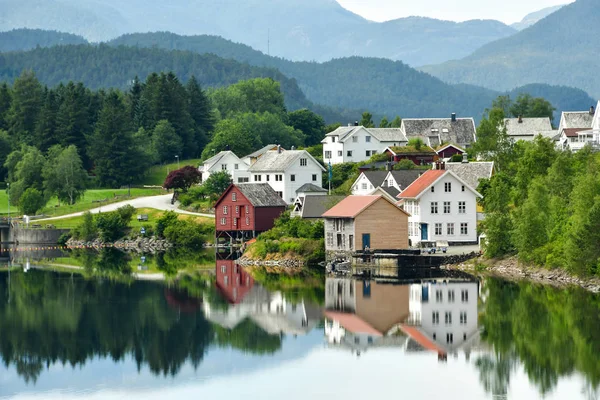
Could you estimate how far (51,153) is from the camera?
4710 inches

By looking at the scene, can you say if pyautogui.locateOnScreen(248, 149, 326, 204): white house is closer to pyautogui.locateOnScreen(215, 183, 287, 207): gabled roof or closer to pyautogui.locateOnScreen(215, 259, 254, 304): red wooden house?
pyautogui.locateOnScreen(215, 183, 287, 207): gabled roof

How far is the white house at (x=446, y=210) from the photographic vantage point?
234 ft

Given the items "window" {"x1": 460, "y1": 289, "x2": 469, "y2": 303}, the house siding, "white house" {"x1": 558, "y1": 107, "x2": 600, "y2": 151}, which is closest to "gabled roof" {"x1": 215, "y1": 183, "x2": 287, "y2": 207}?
the house siding

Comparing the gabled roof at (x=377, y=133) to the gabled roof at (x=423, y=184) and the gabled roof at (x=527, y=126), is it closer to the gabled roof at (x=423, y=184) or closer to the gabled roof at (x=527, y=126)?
the gabled roof at (x=527, y=126)

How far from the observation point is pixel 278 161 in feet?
326

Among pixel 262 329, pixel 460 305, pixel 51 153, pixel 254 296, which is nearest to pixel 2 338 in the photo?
pixel 262 329

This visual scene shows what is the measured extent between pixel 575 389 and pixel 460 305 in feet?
54.5

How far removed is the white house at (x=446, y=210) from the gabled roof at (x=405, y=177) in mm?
10697

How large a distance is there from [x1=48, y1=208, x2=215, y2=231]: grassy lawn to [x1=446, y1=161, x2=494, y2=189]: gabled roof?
20.6 meters

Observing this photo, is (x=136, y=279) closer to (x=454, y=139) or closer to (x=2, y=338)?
(x=2, y=338)

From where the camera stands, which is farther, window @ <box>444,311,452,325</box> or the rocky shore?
the rocky shore

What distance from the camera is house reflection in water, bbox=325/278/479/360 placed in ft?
147

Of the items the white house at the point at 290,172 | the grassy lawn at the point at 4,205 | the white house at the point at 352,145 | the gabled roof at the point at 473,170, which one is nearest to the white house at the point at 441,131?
the white house at the point at 352,145

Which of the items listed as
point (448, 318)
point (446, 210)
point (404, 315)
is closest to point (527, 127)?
point (446, 210)
